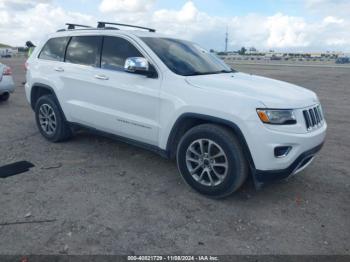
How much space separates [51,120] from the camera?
5719 millimetres

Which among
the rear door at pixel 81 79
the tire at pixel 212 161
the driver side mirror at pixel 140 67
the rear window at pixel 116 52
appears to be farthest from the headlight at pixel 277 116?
the rear door at pixel 81 79

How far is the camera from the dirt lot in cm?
306

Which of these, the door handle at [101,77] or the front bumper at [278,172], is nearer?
the front bumper at [278,172]

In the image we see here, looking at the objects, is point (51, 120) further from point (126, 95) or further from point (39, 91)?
point (126, 95)

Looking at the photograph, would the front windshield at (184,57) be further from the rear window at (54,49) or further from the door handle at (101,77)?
the rear window at (54,49)

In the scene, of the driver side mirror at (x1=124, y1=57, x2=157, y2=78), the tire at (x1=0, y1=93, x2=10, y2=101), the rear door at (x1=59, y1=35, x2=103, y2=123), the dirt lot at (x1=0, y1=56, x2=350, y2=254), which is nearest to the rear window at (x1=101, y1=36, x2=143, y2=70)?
the rear door at (x1=59, y1=35, x2=103, y2=123)

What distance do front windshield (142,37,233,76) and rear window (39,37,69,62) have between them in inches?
66.8

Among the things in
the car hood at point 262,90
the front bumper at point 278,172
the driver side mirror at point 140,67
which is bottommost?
the front bumper at point 278,172

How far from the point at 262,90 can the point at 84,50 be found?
2815 millimetres

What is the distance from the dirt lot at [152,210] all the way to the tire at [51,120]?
35cm

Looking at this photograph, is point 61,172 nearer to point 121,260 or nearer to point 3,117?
point 121,260

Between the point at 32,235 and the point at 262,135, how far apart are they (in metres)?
2.42

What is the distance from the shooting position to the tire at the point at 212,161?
11.8ft

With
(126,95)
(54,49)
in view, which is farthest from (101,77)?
(54,49)
